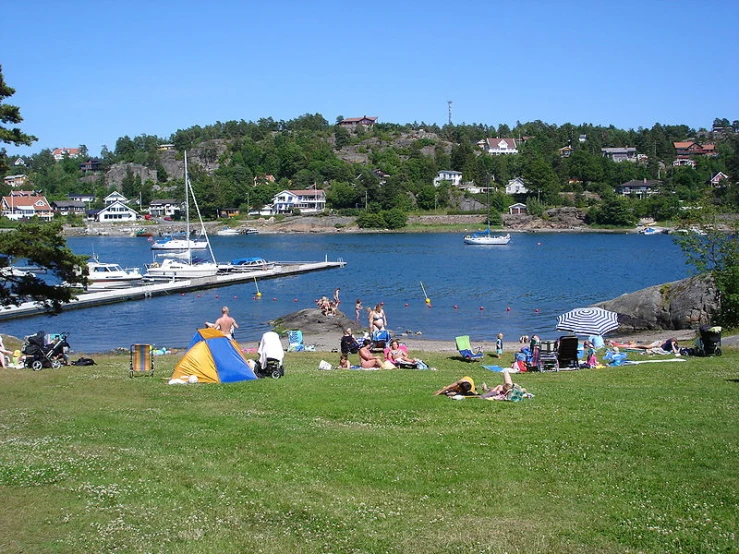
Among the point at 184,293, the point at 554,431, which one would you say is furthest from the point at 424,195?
the point at 554,431

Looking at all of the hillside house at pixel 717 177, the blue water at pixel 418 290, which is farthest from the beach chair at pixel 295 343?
the hillside house at pixel 717 177

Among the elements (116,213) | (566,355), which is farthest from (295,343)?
(116,213)

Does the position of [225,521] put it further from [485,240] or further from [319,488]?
[485,240]

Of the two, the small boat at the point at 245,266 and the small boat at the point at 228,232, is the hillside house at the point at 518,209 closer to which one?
the small boat at the point at 228,232

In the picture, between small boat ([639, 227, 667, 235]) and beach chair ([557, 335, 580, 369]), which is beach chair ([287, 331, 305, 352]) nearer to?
beach chair ([557, 335, 580, 369])

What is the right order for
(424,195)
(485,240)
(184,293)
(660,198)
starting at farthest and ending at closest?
1. (424,195)
2. (660,198)
3. (485,240)
4. (184,293)

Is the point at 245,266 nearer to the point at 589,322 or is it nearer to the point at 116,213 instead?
the point at 589,322

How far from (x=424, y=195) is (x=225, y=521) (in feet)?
508

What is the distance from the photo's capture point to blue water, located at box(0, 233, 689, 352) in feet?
123

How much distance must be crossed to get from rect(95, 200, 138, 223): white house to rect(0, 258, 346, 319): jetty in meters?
104

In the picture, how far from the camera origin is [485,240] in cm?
11369

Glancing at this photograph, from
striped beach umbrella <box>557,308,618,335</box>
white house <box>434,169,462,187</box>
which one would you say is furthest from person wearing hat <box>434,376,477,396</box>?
white house <box>434,169,462,187</box>

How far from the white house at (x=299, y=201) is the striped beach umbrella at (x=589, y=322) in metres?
141

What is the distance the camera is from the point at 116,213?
165750 mm
